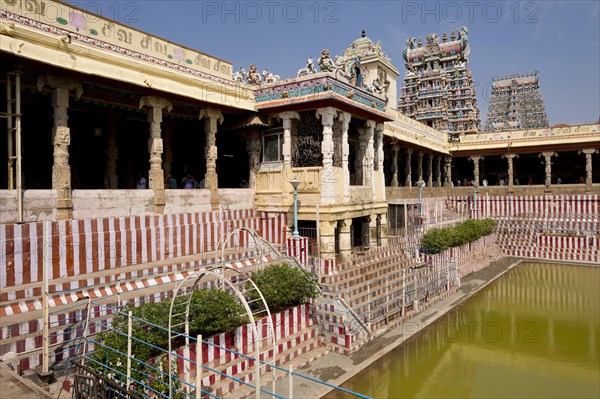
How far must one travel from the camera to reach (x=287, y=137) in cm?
1355

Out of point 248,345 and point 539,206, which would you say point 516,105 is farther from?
point 248,345

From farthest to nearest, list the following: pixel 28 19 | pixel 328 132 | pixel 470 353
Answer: pixel 328 132
pixel 470 353
pixel 28 19

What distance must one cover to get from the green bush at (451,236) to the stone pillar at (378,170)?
2718mm

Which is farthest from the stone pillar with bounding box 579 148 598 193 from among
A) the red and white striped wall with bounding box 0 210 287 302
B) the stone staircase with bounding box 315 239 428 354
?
the red and white striped wall with bounding box 0 210 287 302

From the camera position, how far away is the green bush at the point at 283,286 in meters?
8.96

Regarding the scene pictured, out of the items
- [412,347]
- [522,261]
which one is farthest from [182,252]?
[522,261]

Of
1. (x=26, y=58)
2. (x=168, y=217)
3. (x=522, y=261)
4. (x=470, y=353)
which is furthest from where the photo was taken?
(x=522, y=261)

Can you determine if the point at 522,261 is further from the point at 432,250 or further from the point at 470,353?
the point at 470,353

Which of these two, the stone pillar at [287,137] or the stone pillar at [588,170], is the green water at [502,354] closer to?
the stone pillar at [287,137]

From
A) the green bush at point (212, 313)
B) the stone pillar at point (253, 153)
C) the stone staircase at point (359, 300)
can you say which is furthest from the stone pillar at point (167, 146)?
→ the green bush at point (212, 313)

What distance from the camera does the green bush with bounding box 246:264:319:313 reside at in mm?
8961

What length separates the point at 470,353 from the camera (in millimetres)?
10070

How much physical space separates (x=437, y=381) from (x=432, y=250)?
333 inches

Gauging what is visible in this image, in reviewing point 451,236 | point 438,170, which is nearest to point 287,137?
point 451,236
